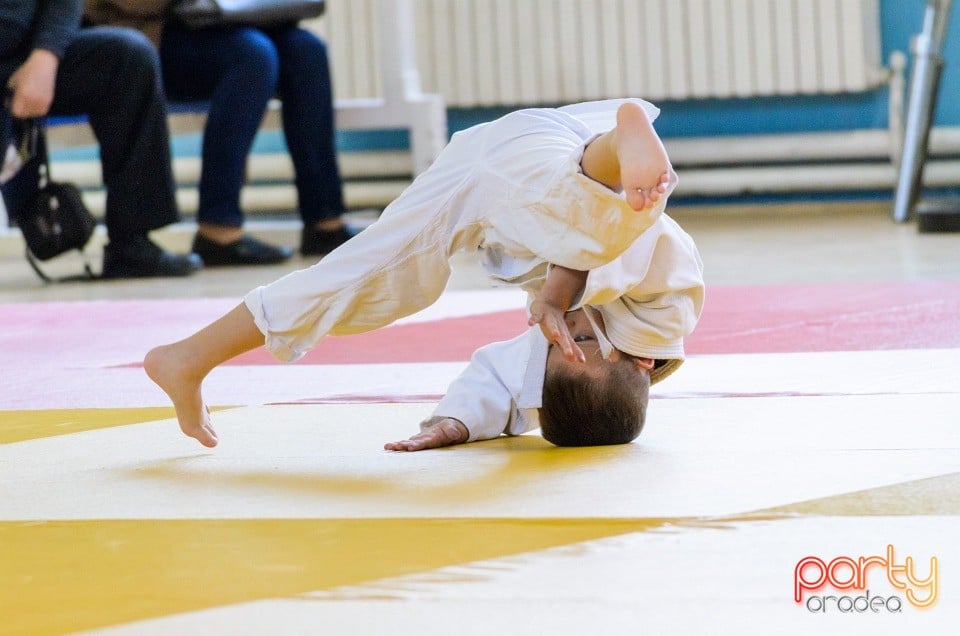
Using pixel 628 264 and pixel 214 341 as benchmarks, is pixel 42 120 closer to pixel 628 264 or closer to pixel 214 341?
pixel 214 341

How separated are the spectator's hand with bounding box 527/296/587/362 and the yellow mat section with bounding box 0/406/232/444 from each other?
0.50 m

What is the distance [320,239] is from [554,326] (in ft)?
7.65

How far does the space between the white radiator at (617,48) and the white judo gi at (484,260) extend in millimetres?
2842

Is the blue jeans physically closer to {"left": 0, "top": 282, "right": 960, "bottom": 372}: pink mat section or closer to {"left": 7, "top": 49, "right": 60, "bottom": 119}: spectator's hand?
{"left": 7, "top": 49, "right": 60, "bottom": 119}: spectator's hand

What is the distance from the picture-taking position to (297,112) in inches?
→ 128

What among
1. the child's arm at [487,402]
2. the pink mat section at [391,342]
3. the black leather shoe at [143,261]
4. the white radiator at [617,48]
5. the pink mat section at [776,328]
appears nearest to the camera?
the child's arm at [487,402]

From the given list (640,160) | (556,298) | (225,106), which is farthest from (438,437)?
(225,106)

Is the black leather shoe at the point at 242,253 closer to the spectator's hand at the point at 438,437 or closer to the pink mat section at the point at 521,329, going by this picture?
the pink mat section at the point at 521,329

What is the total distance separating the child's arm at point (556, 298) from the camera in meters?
1.02

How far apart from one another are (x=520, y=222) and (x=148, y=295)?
1.66 metres

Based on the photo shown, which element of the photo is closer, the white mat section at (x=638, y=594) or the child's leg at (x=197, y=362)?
the white mat section at (x=638, y=594)

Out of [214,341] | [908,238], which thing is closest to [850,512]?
[214,341]

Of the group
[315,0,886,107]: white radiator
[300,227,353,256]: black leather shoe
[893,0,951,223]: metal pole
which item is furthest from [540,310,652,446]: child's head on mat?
[315,0,886,107]: white radiator

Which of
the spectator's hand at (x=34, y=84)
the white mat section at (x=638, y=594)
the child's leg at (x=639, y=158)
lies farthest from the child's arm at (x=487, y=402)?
the spectator's hand at (x=34, y=84)
